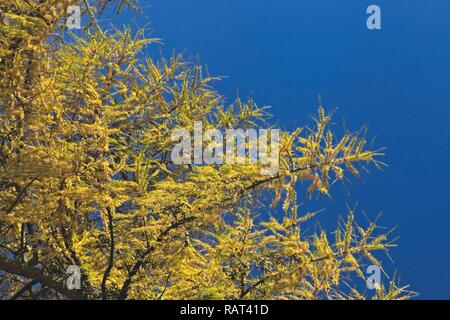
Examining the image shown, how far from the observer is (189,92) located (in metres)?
6.21

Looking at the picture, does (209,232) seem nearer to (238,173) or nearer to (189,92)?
(238,173)

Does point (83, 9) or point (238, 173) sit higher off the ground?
point (83, 9)

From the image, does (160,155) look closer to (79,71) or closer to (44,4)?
(79,71)

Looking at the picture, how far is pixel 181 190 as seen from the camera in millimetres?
4293

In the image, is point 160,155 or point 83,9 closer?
point 83,9

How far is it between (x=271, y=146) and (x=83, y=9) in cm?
161

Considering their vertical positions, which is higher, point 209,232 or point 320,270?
point 209,232
